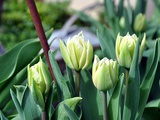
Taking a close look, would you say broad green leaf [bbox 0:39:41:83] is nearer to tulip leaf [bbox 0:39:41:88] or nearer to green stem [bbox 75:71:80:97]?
tulip leaf [bbox 0:39:41:88]

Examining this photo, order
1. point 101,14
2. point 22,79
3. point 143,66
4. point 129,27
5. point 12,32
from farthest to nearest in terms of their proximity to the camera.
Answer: point 101,14 < point 12,32 < point 129,27 < point 143,66 < point 22,79

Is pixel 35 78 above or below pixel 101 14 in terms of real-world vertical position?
above

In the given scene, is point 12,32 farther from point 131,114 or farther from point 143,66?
point 131,114

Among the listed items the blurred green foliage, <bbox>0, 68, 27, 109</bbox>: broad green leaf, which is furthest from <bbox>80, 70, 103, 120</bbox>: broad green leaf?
the blurred green foliage

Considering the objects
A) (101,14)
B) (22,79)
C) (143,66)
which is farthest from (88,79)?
(101,14)

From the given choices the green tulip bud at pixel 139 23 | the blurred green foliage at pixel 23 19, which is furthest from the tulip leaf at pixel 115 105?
the blurred green foliage at pixel 23 19
